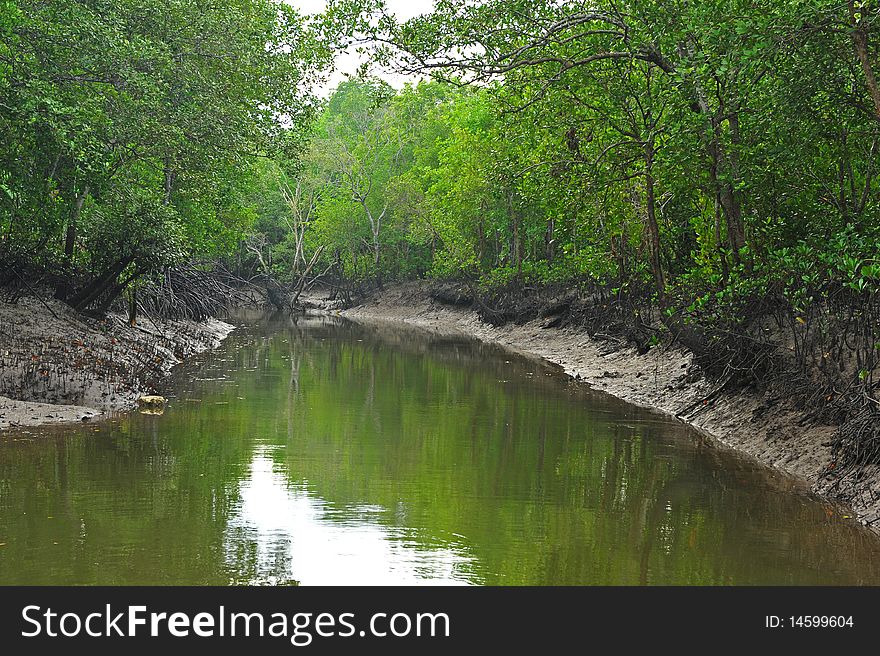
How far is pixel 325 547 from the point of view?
24.0 ft

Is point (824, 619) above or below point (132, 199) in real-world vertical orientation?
below

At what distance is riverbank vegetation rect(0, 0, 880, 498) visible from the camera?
30.6 feet

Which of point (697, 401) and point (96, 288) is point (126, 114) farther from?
point (697, 401)

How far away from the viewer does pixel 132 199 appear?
18.5 meters

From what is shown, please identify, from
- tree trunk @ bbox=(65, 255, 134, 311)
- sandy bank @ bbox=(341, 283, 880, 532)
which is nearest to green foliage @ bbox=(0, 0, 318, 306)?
tree trunk @ bbox=(65, 255, 134, 311)

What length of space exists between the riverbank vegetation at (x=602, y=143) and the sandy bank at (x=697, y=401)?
35 centimetres

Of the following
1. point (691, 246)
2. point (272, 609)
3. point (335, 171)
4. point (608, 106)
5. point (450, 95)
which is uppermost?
point (450, 95)

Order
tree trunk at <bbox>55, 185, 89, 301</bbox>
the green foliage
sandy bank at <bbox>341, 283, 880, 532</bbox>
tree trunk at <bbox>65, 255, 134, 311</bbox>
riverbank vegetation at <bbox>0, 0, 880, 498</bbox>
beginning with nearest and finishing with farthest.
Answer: riverbank vegetation at <bbox>0, 0, 880, 498</bbox> → sandy bank at <bbox>341, 283, 880, 532</bbox> → the green foliage → tree trunk at <bbox>55, 185, 89, 301</bbox> → tree trunk at <bbox>65, 255, 134, 311</bbox>

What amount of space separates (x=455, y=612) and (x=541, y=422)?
8301 mm

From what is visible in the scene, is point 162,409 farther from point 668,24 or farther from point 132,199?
point 668,24

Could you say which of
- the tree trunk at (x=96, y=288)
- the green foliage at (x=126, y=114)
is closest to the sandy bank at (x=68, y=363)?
the tree trunk at (x=96, y=288)

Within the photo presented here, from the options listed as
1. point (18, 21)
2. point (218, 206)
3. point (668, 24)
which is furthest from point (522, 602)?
point (218, 206)

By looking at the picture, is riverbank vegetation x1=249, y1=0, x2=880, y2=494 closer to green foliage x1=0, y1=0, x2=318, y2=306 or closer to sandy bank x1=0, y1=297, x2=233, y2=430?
green foliage x1=0, y1=0, x2=318, y2=306

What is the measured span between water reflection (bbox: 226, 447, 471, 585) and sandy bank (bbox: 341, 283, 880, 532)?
4104 mm
